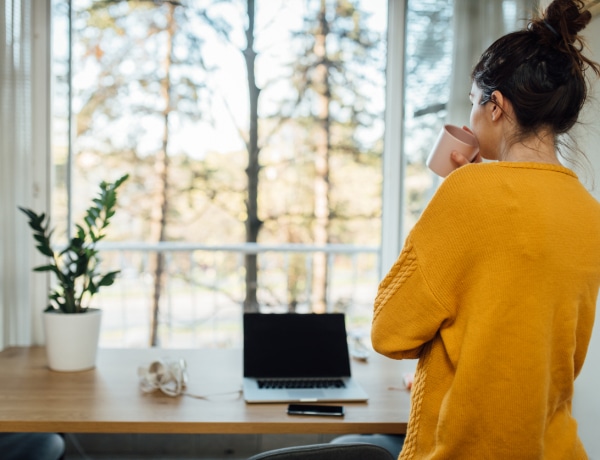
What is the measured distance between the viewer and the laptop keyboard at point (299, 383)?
1.64 meters

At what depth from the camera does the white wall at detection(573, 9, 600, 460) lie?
1.40 metres

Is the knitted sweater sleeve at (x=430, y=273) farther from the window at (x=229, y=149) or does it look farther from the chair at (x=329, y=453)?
the window at (x=229, y=149)

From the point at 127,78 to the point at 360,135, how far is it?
1796mm

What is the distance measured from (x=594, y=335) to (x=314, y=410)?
69 centimetres

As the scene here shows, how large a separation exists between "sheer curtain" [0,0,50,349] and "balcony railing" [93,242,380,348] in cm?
218

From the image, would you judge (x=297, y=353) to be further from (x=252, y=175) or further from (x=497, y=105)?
(x=252, y=175)

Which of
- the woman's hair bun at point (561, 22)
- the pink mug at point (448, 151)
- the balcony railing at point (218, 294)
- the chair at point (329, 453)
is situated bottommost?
the balcony railing at point (218, 294)

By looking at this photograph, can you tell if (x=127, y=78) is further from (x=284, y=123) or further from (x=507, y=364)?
(x=507, y=364)

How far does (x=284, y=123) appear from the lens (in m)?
4.52

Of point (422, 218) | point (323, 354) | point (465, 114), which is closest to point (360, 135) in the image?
point (465, 114)

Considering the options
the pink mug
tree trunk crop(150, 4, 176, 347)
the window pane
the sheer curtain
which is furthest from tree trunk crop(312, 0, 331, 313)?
the pink mug

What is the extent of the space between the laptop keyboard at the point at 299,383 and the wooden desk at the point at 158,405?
8 centimetres

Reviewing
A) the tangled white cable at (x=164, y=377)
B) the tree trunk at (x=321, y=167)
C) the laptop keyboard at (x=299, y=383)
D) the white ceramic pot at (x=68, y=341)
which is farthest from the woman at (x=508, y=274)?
the tree trunk at (x=321, y=167)

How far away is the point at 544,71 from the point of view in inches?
35.9
